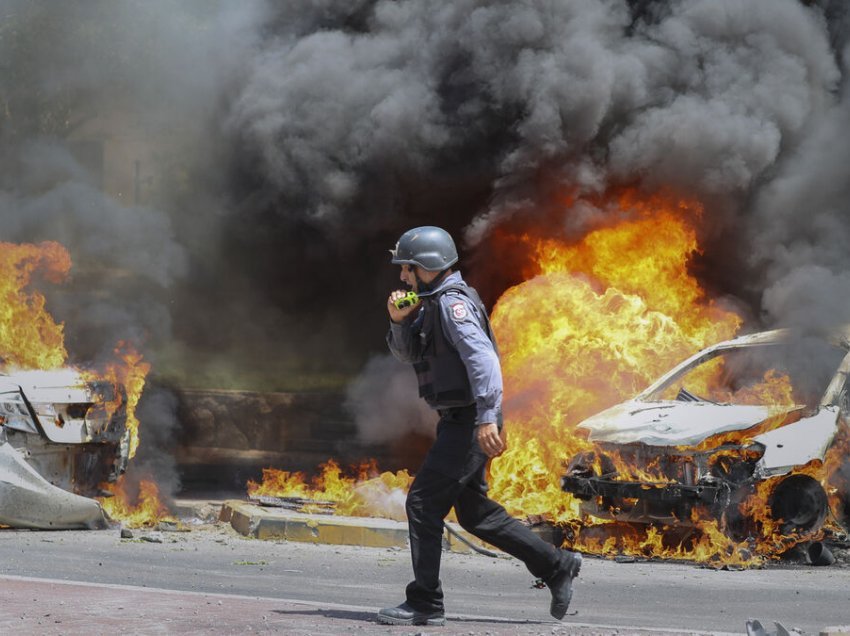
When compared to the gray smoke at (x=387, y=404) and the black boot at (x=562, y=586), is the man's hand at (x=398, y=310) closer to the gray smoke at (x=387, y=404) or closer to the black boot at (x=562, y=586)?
the black boot at (x=562, y=586)

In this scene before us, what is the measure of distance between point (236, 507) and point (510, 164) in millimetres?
5005

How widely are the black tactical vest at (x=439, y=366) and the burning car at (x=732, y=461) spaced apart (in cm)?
322

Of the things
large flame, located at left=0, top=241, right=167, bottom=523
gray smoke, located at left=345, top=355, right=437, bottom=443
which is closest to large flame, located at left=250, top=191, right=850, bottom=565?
gray smoke, located at left=345, top=355, right=437, bottom=443

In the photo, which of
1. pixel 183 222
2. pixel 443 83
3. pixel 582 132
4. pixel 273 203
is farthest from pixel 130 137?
pixel 582 132

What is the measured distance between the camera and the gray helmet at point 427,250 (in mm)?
5691

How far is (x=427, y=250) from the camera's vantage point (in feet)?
18.7

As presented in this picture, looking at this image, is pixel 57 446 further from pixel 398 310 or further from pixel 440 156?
pixel 440 156

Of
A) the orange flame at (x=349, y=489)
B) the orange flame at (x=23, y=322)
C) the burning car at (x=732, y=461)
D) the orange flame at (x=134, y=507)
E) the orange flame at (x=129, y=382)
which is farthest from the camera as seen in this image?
the orange flame at (x=23, y=322)

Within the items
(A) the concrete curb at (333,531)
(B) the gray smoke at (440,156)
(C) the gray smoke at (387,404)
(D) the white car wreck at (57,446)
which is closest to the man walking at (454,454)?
(A) the concrete curb at (333,531)

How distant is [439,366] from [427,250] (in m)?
0.58

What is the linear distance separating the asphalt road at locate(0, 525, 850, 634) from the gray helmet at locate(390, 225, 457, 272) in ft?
5.33

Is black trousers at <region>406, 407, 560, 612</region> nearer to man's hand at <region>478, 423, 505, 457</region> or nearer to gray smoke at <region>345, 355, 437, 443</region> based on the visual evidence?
man's hand at <region>478, 423, 505, 457</region>

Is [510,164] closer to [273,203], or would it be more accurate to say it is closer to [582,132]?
[582,132]

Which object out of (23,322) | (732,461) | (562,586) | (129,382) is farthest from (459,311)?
(23,322)
